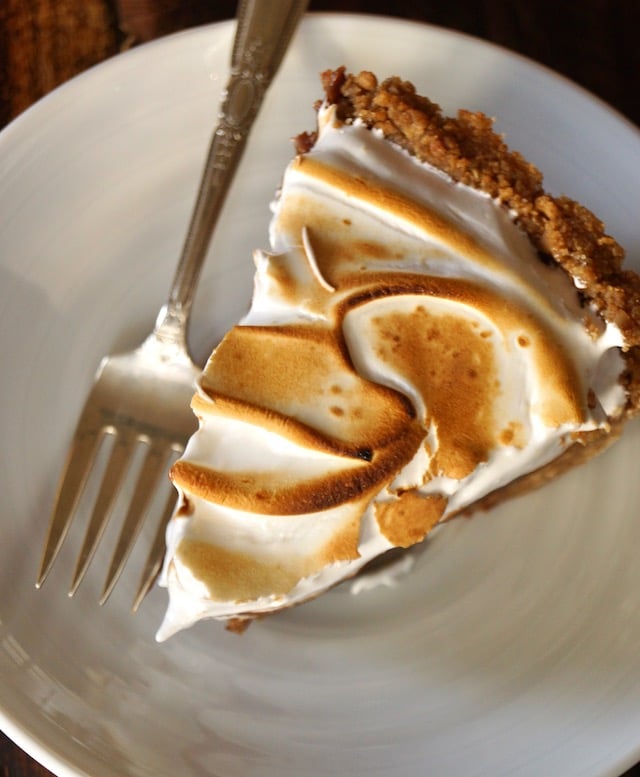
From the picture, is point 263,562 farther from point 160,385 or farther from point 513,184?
point 513,184

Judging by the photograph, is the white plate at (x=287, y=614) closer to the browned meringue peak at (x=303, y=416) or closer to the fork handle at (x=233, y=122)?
the fork handle at (x=233, y=122)

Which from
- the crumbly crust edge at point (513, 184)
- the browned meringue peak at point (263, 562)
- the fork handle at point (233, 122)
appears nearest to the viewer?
the browned meringue peak at point (263, 562)

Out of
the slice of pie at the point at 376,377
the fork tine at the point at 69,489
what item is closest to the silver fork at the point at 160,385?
the fork tine at the point at 69,489

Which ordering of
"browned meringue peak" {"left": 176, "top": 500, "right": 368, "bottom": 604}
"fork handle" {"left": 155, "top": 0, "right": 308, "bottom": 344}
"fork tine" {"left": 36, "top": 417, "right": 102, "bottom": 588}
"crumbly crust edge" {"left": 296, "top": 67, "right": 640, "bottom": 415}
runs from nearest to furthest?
"browned meringue peak" {"left": 176, "top": 500, "right": 368, "bottom": 604}
"crumbly crust edge" {"left": 296, "top": 67, "right": 640, "bottom": 415}
"fork tine" {"left": 36, "top": 417, "right": 102, "bottom": 588}
"fork handle" {"left": 155, "top": 0, "right": 308, "bottom": 344}

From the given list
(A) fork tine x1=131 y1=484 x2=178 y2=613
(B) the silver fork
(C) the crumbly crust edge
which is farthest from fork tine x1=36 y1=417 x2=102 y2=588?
(C) the crumbly crust edge

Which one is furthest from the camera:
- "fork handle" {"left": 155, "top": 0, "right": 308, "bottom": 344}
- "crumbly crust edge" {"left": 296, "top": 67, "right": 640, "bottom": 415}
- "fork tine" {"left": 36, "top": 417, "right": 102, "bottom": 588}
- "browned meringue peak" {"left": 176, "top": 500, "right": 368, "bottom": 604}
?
"fork handle" {"left": 155, "top": 0, "right": 308, "bottom": 344}

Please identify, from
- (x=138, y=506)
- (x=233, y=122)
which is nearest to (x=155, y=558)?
(x=138, y=506)

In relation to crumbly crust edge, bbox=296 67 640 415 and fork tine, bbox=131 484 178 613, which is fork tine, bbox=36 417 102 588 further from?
crumbly crust edge, bbox=296 67 640 415
